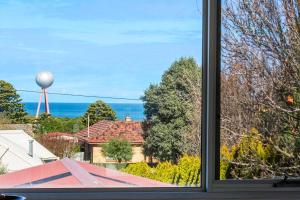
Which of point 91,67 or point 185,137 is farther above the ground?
point 91,67

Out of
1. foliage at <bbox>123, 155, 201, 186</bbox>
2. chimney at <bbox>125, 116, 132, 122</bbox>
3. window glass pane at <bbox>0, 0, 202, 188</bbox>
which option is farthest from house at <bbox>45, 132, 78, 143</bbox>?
foliage at <bbox>123, 155, 201, 186</bbox>

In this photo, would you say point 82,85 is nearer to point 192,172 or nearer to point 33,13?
point 33,13

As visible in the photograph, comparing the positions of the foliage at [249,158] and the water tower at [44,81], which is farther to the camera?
the foliage at [249,158]

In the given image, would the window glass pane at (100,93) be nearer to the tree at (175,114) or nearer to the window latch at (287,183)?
the tree at (175,114)

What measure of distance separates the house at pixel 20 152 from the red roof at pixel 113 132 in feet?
0.62

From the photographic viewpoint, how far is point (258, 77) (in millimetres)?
2537

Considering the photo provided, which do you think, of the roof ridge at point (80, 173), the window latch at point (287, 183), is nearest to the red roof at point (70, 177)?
the roof ridge at point (80, 173)

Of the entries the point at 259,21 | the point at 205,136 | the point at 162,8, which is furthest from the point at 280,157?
the point at 162,8

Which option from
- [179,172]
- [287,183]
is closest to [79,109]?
[179,172]

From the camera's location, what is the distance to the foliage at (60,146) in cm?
245

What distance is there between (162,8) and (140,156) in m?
0.70

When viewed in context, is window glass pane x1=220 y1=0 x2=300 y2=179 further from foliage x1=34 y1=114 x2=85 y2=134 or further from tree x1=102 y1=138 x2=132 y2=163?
foliage x1=34 y1=114 x2=85 y2=134

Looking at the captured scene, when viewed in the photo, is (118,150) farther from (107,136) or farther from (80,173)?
(80,173)

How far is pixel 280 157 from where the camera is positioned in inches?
101
